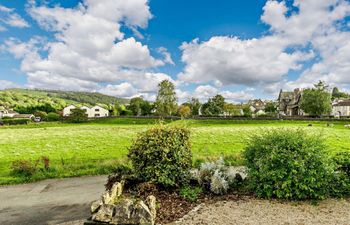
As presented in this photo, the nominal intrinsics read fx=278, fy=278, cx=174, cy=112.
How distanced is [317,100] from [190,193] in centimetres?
6497

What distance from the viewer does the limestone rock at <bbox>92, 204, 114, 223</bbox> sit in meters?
5.59

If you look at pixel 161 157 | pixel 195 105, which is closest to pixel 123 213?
pixel 161 157

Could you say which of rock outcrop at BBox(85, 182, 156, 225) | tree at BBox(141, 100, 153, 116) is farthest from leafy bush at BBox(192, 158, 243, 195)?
tree at BBox(141, 100, 153, 116)

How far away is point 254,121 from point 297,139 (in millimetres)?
50309

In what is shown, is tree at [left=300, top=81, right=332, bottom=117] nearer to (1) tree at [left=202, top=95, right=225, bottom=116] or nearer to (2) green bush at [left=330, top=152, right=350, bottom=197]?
(1) tree at [left=202, top=95, right=225, bottom=116]

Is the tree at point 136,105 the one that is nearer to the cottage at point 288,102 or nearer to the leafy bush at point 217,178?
the cottage at point 288,102

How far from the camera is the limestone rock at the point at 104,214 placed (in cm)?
559

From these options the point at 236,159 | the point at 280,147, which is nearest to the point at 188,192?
the point at 280,147

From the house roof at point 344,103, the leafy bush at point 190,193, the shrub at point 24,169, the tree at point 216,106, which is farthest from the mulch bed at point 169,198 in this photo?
the house roof at point 344,103

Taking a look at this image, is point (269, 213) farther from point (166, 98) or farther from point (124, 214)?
point (166, 98)

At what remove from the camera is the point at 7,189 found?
11.2 metres

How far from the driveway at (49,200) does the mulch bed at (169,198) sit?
5.03ft

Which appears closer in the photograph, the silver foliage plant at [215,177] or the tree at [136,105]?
the silver foliage plant at [215,177]

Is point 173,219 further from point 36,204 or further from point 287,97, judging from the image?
point 287,97
